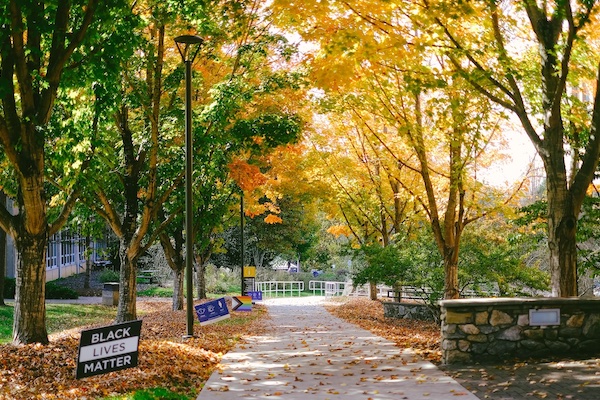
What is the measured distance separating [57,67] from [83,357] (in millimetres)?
4620

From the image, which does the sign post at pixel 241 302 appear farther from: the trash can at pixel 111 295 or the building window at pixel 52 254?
the building window at pixel 52 254

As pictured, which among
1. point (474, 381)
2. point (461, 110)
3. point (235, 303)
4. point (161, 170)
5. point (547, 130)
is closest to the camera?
point (474, 381)

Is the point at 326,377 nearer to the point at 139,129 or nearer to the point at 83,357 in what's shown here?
the point at 83,357

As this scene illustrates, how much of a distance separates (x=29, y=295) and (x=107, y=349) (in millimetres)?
2963

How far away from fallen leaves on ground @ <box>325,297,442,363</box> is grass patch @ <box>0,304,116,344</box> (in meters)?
7.84

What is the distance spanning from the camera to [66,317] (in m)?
21.1

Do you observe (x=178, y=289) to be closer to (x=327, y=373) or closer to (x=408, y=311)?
(x=408, y=311)

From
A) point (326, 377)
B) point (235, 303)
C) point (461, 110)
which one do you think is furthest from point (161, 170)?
point (326, 377)

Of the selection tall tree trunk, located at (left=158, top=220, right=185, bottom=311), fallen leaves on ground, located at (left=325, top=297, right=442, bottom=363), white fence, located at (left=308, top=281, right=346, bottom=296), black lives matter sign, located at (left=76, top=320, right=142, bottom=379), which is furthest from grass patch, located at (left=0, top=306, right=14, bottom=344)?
white fence, located at (left=308, top=281, right=346, bottom=296)

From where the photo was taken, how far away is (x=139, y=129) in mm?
16906

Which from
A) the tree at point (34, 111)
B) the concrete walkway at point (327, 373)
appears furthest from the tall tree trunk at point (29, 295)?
the concrete walkway at point (327, 373)

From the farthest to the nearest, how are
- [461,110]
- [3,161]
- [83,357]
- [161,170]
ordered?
[161,170], [461,110], [3,161], [83,357]

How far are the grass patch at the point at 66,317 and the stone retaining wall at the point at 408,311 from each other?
897cm

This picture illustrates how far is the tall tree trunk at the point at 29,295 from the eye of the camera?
1023 centimetres
